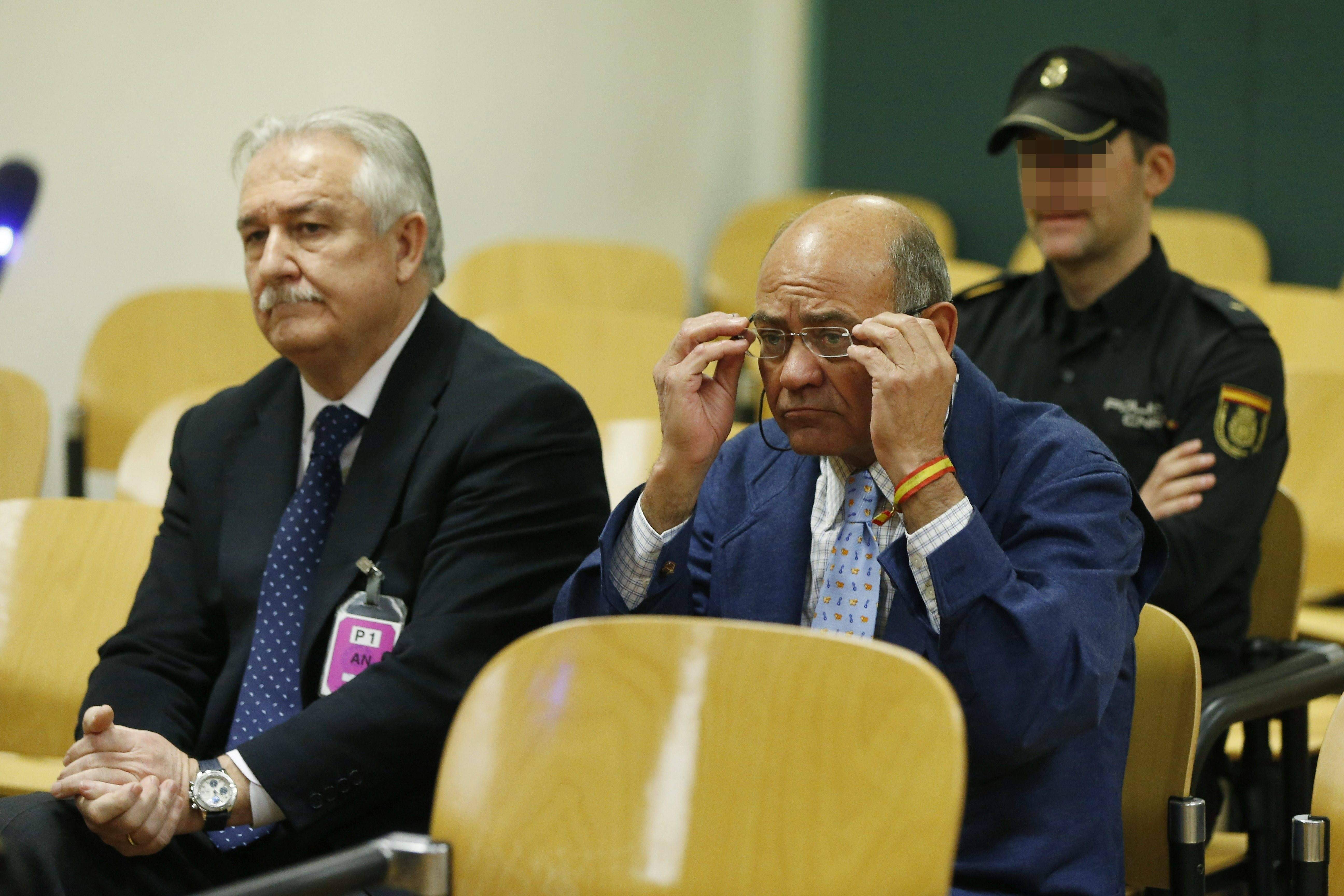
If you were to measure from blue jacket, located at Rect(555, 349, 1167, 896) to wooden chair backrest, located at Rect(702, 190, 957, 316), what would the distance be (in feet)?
11.1

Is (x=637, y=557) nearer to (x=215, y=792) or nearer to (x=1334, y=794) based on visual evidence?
(x=215, y=792)

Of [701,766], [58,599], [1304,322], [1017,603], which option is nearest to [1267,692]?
[1017,603]

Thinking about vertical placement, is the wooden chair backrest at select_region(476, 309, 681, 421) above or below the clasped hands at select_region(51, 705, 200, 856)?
above

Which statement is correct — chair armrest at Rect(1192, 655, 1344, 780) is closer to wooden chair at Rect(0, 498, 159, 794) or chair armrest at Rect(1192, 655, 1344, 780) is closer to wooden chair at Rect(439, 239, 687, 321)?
wooden chair at Rect(0, 498, 159, 794)

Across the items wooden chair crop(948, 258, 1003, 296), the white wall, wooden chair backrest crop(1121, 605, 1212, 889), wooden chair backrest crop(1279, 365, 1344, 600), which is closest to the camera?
wooden chair backrest crop(1121, 605, 1212, 889)

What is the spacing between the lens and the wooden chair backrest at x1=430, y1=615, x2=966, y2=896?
1.27 metres

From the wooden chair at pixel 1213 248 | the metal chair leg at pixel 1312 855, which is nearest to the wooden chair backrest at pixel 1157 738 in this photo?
the metal chair leg at pixel 1312 855

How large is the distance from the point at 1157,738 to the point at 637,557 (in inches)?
27.3

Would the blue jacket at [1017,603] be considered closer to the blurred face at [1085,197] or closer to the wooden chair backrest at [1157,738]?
the wooden chair backrest at [1157,738]

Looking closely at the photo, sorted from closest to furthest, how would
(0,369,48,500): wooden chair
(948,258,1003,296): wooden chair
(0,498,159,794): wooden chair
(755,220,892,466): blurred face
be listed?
1. (755,220,892,466): blurred face
2. (0,498,159,794): wooden chair
3. (0,369,48,500): wooden chair
4. (948,258,1003,296): wooden chair

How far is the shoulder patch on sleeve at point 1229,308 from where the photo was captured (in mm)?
2557

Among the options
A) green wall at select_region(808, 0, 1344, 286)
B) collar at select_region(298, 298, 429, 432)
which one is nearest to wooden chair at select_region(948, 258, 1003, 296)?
green wall at select_region(808, 0, 1344, 286)

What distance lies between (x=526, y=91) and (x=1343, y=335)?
264 cm

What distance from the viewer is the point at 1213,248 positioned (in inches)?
187
